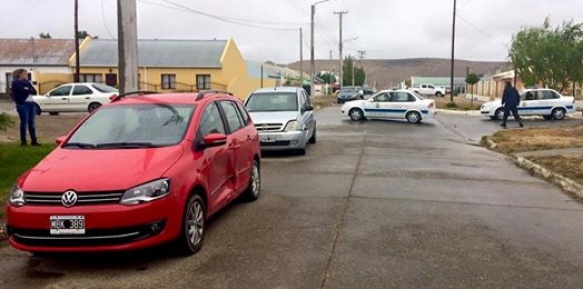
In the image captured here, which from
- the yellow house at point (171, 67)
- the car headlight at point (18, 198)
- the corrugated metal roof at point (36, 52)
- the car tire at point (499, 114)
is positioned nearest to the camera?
the car headlight at point (18, 198)

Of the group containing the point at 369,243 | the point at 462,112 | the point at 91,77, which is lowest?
the point at 369,243

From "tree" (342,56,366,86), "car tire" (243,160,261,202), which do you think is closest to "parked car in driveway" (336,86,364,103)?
"car tire" (243,160,261,202)

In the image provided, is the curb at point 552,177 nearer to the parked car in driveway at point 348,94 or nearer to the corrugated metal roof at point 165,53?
the parked car in driveway at point 348,94

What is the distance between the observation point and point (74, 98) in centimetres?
2761

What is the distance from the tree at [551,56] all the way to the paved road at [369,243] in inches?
1124

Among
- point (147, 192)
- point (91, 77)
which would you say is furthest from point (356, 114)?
point (91, 77)

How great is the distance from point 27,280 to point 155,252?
1221 millimetres

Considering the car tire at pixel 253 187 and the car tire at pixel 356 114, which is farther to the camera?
the car tire at pixel 356 114

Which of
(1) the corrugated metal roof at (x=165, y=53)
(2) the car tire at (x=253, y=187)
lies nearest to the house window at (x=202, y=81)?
(1) the corrugated metal roof at (x=165, y=53)

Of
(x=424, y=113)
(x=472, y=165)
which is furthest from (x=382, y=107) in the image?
(x=472, y=165)

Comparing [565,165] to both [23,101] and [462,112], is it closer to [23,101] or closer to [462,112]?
[23,101]

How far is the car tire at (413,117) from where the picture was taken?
26.7 m

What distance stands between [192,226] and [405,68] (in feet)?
608

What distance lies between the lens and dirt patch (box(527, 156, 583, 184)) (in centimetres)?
1060
